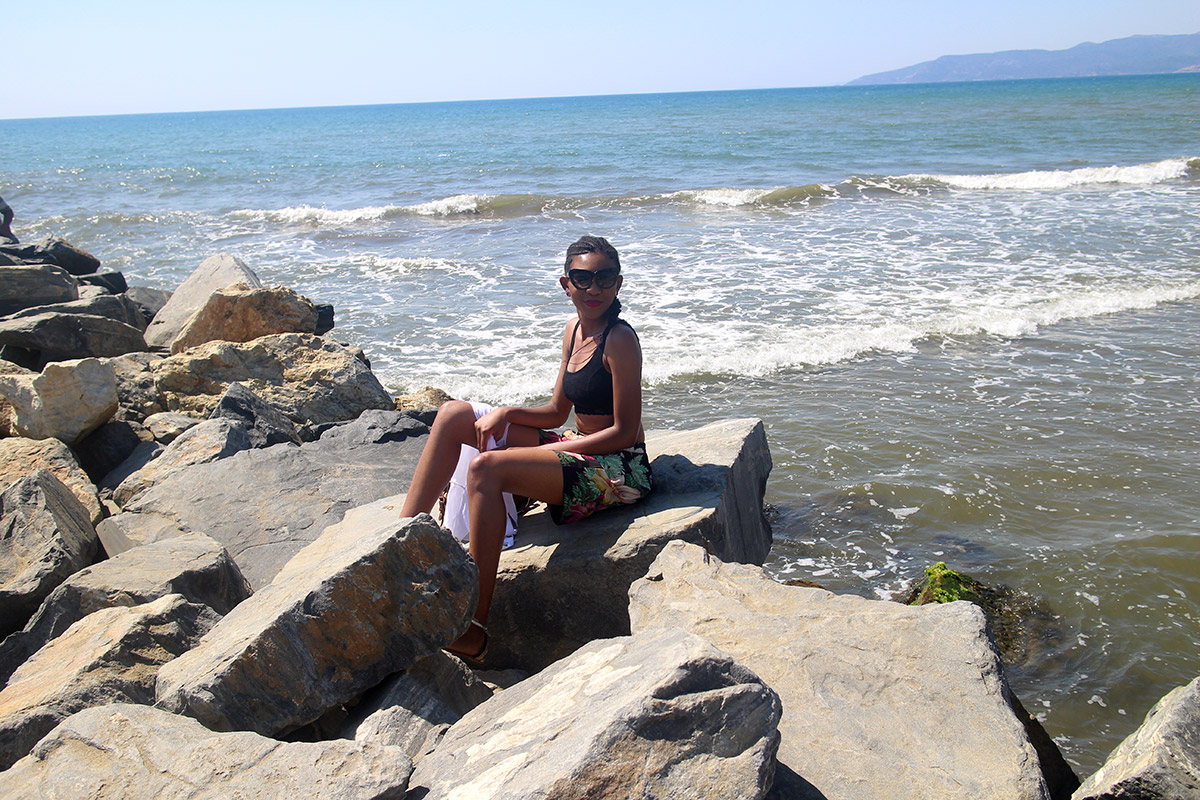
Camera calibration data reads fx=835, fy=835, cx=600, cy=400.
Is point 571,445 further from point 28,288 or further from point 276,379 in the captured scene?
point 28,288

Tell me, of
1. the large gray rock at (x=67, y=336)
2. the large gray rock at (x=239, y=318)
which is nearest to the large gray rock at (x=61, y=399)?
the large gray rock at (x=67, y=336)

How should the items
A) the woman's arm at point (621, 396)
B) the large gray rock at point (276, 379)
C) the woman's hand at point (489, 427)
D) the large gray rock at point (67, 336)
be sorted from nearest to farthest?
the woman's arm at point (621, 396) → the woman's hand at point (489, 427) → the large gray rock at point (276, 379) → the large gray rock at point (67, 336)

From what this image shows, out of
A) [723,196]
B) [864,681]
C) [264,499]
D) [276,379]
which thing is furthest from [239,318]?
[723,196]

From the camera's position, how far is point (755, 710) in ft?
6.59

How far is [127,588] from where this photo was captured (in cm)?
336

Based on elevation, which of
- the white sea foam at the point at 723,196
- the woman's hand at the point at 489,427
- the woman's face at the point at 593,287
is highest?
the woman's face at the point at 593,287

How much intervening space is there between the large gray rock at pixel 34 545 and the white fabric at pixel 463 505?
1.70 meters

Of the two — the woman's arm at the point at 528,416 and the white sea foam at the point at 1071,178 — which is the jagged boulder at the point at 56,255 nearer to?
the woman's arm at the point at 528,416

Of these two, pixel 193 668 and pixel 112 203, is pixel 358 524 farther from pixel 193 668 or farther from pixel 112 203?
pixel 112 203

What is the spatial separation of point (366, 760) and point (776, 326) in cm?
847

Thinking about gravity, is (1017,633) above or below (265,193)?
below

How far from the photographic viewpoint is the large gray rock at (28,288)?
323 inches

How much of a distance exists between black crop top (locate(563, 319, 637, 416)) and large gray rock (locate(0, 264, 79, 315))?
690cm

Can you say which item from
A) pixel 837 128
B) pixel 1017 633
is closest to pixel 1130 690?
pixel 1017 633
